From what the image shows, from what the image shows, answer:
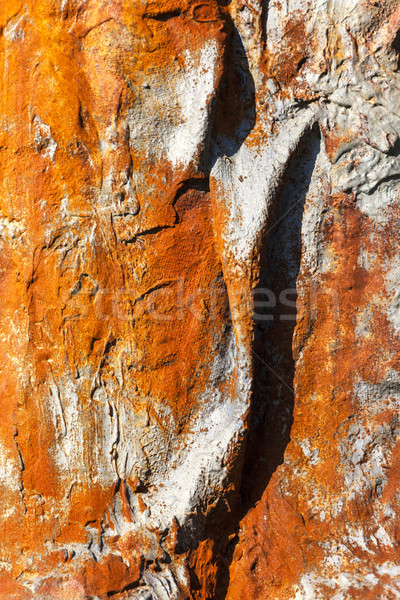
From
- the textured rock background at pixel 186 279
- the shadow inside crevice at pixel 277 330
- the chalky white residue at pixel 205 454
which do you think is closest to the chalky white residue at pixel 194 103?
the textured rock background at pixel 186 279

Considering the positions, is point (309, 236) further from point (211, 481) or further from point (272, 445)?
point (211, 481)

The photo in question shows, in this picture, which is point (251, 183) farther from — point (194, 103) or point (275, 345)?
point (275, 345)

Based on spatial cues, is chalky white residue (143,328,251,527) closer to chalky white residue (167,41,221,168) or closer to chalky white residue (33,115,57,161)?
chalky white residue (167,41,221,168)

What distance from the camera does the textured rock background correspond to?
5.10 feet

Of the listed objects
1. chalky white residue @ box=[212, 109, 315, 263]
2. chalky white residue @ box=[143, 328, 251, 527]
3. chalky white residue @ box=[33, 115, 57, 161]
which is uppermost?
chalky white residue @ box=[33, 115, 57, 161]

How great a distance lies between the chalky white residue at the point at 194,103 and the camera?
5.06 ft

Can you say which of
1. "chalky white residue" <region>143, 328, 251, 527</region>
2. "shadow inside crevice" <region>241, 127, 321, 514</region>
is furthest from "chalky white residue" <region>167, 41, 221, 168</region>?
"chalky white residue" <region>143, 328, 251, 527</region>

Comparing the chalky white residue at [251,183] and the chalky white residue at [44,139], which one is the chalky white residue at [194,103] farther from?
the chalky white residue at [44,139]

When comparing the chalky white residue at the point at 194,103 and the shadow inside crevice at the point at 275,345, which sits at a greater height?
the chalky white residue at the point at 194,103

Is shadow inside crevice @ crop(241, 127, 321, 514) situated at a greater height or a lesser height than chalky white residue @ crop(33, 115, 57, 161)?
lesser

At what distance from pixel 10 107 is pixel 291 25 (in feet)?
2.80

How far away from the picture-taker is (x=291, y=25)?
1.60 meters

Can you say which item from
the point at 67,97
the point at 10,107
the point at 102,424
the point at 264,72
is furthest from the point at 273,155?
the point at 102,424

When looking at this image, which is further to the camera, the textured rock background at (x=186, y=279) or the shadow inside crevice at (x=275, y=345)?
the shadow inside crevice at (x=275, y=345)
